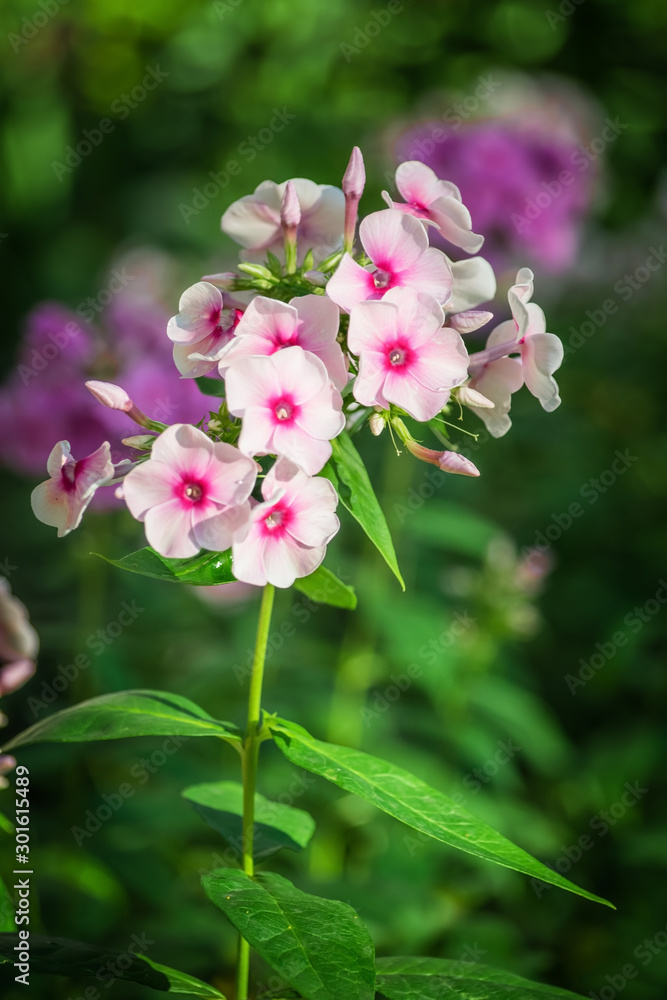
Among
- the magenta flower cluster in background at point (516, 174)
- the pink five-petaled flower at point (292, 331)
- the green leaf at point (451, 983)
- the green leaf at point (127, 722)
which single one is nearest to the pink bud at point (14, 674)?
the green leaf at point (127, 722)

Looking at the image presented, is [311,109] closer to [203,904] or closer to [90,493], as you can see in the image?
[203,904]

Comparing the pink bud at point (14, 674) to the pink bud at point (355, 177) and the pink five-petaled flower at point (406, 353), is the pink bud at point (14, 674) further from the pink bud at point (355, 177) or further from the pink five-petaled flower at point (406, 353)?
the pink bud at point (355, 177)

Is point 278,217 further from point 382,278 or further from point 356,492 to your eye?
point 356,492

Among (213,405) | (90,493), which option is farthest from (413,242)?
(213,405)

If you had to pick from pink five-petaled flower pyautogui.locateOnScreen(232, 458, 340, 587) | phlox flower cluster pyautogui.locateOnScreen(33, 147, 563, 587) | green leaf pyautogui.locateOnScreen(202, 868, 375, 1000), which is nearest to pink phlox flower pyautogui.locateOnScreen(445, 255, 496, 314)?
phlox flower cluster pyautogui.locateOnScreen(33, 147, 563, 587)

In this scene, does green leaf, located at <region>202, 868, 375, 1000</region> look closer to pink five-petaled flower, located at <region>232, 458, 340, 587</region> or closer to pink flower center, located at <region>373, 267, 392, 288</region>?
pink five-petaled flower, located at <region>232, 458, 340, 587</region>

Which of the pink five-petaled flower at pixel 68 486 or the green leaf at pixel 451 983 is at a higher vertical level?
the pink five-petaled flower at pixel 68 486
